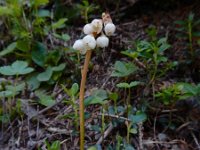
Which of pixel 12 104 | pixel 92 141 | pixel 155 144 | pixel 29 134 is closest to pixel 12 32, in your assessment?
pixel 12 104

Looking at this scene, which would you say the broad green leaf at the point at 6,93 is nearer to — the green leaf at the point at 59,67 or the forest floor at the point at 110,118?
the forest floor at the point at 110,118

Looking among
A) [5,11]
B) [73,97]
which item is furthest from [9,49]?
[73,97]

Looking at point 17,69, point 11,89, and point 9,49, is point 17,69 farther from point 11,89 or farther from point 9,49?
point 9,49

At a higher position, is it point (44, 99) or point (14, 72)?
point (14, 72)

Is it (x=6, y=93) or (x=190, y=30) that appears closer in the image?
(x=6, y=93)

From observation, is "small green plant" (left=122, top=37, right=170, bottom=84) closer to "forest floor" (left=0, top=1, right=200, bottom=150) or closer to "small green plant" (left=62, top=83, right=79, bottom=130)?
"forest floor" (left=0, top=1, right=200, bottom=150)

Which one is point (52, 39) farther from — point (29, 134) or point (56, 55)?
point (29, 134)
